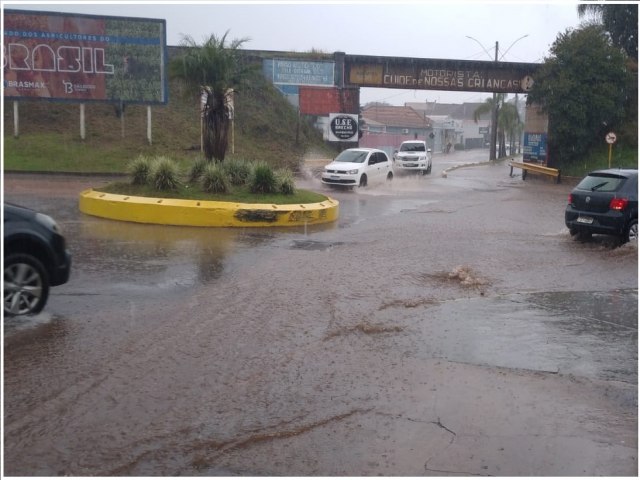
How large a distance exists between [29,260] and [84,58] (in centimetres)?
2441

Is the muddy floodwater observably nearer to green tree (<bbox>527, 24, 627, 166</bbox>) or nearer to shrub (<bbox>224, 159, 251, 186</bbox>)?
shrub (<bbox>224, 159, 251, 186</bbox>)

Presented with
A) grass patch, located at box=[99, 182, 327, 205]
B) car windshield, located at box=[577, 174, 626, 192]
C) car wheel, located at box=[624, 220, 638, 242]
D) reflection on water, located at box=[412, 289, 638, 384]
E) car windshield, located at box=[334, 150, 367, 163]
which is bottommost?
reflection on water, located at box=[412, 289, 638, 384]

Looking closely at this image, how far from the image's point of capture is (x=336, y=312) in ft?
27.8

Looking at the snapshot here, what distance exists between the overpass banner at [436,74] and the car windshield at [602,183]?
2593 cm

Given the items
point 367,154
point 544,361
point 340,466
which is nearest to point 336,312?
point 544,361

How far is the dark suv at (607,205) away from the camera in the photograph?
545 inches

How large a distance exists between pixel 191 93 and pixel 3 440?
15.3 metres

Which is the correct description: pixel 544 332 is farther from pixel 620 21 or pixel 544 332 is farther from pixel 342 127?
pixel 620 21

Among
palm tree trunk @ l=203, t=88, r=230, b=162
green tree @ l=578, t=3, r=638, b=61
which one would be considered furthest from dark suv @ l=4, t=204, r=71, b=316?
green tree @ l=578, t=3, r=638, b=61

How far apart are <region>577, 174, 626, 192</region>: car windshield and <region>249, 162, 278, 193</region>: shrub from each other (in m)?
6.96

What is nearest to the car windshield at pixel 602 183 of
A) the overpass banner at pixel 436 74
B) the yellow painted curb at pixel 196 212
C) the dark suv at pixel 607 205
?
the dark suv at pixel 607 205

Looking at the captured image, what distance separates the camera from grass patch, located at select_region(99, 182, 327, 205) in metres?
16.3

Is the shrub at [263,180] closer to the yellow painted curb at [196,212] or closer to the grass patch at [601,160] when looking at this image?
the yellow painted curb at [196,212]

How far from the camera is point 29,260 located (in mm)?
7031
